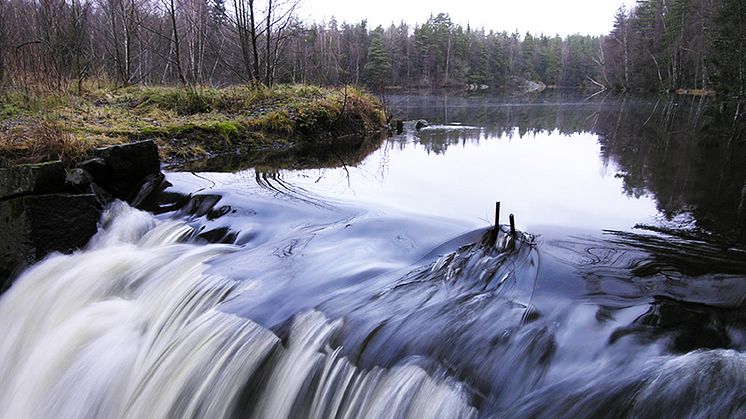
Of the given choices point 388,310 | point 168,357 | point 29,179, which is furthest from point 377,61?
point 168,357

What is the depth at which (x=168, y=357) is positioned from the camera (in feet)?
10.5

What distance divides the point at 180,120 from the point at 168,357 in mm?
7414

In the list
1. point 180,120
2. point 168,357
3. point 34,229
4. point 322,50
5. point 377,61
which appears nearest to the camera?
point 168,357

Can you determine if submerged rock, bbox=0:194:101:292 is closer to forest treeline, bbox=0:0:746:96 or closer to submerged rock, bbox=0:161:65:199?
submerged rock, bbox=0:161:65:199

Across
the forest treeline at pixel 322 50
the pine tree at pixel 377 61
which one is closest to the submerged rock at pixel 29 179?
the forest treeline at pixel 322 50

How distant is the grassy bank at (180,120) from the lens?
616cm

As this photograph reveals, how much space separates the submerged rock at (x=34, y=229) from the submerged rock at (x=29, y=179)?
2.8 inches

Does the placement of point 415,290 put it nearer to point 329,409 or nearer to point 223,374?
point 329,409

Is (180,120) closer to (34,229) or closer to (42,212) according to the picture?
(42,212)

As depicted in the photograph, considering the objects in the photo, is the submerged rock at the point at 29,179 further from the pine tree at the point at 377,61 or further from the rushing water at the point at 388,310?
the pine tree at the point at 377,61

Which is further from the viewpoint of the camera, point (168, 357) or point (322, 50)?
point (322, 50)

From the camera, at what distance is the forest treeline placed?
13.4 m

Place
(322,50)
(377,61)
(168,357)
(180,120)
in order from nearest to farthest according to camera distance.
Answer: (168,357)
(180,120)
(322,50)
(377,61)

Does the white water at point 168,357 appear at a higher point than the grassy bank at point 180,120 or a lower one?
lower
